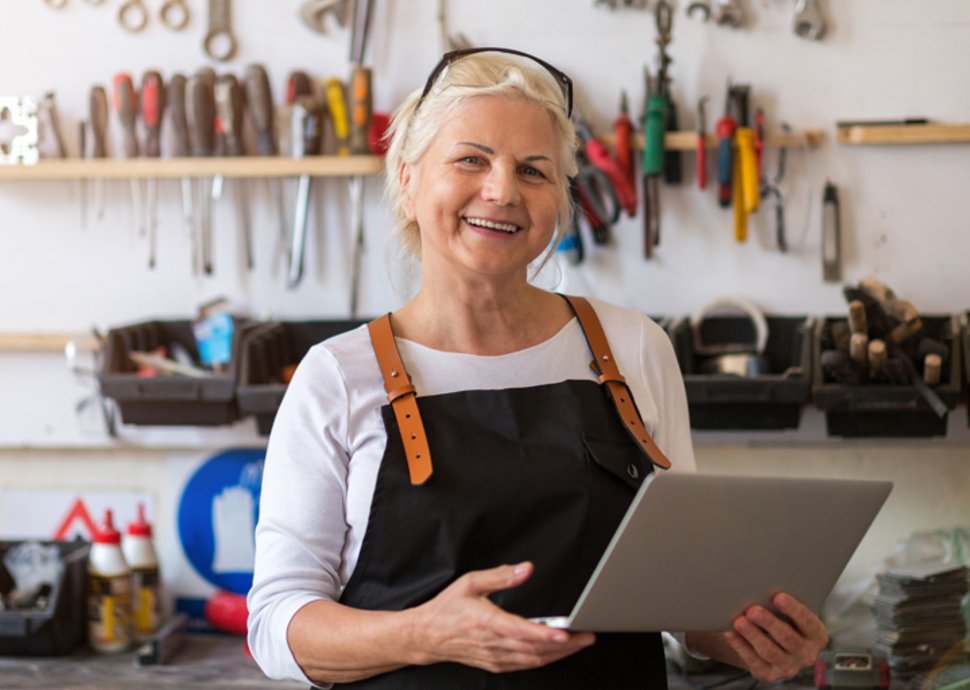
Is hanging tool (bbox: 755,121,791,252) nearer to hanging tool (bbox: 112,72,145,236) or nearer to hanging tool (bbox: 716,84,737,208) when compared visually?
hanging tool (bbox: 716,84,737,208)

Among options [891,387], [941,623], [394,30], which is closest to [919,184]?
[891,387]

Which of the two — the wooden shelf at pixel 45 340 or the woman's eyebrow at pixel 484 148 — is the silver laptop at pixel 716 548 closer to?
the woman's eyebrow at pixel 484 148

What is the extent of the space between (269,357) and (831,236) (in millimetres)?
1093

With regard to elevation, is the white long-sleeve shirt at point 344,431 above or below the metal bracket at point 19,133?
below

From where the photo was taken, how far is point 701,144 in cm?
234

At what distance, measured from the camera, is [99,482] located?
2.64 m

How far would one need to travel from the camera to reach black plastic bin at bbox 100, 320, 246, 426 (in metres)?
2.31

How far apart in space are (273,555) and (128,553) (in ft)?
4.37

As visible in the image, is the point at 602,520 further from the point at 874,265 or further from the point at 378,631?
the point at 874,265

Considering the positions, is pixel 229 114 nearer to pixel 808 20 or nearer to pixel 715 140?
pixel 715 140

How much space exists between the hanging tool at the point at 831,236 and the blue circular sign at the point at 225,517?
119 centimetres

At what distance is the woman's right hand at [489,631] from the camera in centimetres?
109

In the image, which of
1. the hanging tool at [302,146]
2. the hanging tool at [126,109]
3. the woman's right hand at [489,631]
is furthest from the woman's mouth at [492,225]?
the hanging tool at [126,109]

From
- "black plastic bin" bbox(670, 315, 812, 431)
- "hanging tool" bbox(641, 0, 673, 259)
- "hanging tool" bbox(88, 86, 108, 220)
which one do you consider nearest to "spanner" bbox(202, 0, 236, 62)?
"hanging tool" bbox(88, 86, 108, 220)
